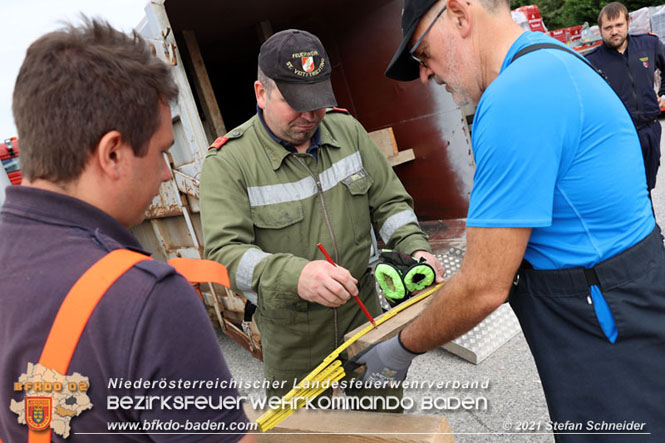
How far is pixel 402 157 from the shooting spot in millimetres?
4758

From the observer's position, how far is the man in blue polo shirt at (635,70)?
469 centimetres

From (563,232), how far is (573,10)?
101ft

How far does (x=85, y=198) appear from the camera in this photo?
2.84ft

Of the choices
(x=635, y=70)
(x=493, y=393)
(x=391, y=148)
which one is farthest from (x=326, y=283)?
(x=635, y=70)

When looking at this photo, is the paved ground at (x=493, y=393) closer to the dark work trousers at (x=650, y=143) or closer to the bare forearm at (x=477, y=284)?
the bare forearm at (x=477, y=284)

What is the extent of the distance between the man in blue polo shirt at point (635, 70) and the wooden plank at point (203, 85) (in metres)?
4.21

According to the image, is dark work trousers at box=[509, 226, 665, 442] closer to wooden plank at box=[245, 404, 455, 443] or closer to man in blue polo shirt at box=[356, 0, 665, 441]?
man in blue polo shirt at box=[356, 0, 665, 441]

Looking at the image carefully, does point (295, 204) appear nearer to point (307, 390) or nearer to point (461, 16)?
point (307, 390)

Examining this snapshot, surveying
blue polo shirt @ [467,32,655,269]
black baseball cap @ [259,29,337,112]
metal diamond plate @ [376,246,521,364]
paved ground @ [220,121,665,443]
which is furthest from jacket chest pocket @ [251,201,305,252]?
metal diamond plate @ [376,246,521,364]

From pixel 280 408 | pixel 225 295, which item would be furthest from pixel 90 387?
pixel 225 295

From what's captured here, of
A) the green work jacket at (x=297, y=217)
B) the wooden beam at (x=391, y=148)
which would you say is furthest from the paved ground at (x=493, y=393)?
the wooden beam at (x=391, y=148)

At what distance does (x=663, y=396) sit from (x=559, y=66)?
3.10 ft

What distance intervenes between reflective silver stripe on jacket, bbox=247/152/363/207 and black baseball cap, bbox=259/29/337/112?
31cm

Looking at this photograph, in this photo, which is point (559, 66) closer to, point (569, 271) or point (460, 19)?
point (460, 19)
